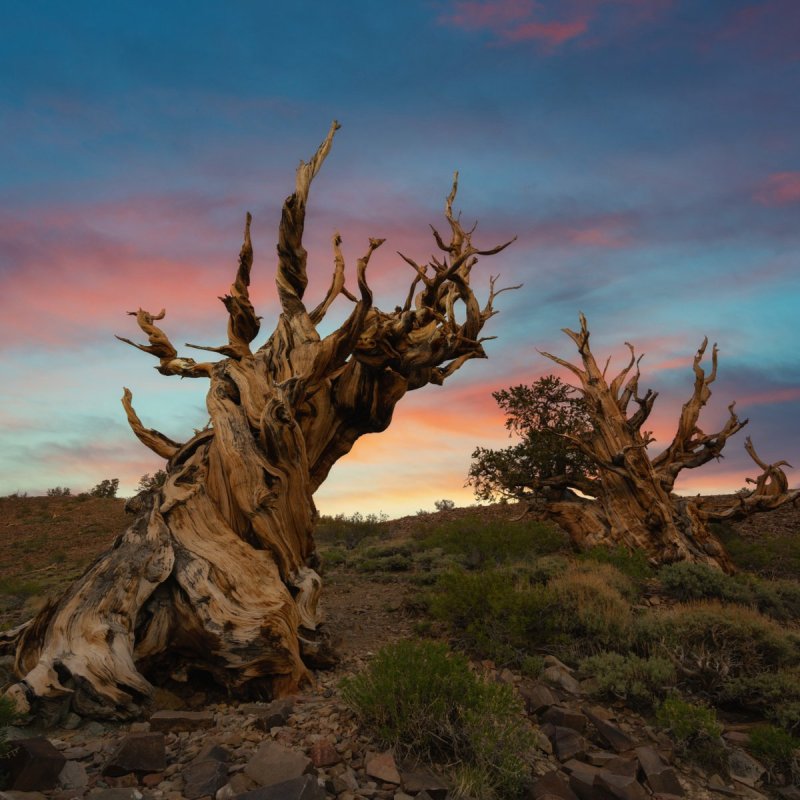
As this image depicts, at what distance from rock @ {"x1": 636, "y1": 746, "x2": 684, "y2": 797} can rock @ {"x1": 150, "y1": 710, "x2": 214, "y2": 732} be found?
138 inches

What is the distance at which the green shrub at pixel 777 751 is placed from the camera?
5.33 m

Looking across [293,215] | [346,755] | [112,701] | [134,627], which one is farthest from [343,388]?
[346,755]

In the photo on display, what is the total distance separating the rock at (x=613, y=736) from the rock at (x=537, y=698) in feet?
1.42

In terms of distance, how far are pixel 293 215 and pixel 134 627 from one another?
5961mm

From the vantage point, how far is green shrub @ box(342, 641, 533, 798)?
4.39 meters

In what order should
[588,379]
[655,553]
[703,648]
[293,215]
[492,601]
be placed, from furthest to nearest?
[588,379], [655,553], [293,215], [492,601], [703,648]

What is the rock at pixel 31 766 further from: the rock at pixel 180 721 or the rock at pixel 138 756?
the rock at pixel 180 721

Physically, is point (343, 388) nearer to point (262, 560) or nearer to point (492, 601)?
point (262, 560)

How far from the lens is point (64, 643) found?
19.7 ft

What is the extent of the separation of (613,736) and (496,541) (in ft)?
26.6

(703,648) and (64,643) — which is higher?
(64,643)

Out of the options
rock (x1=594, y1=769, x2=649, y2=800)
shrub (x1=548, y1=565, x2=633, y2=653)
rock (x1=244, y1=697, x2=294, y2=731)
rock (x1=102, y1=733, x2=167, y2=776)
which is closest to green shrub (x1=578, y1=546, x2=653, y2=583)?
shrub (x1=548, y1=565, x2=633, y2=653)

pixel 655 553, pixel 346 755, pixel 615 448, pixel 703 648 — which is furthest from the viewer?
pixel 615 448

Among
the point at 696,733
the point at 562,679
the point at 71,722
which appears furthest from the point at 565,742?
the point at 71,722
